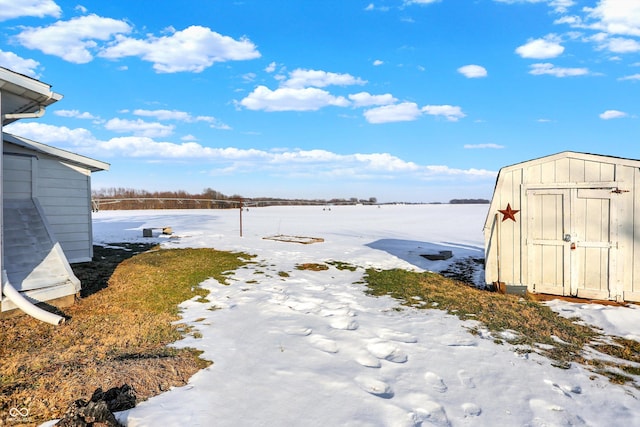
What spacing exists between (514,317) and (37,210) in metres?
10.7

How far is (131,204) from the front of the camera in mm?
46875

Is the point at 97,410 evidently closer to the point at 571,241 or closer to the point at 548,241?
the point at 548,241

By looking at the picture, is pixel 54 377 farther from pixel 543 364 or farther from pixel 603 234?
pixel 603 234

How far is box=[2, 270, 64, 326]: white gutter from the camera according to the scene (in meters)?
5.73

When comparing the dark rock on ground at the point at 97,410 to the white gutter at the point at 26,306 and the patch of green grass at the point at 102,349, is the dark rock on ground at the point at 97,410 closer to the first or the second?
the patch of green grass at the point at 102,349

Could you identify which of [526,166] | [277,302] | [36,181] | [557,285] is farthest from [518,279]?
[36,181]

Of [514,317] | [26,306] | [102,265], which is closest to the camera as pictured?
[26,306]

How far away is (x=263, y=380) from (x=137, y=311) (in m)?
3.68

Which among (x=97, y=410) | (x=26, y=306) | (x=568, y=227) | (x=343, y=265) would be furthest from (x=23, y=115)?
(x=568, y=227)

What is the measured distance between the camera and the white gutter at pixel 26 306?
573 cm

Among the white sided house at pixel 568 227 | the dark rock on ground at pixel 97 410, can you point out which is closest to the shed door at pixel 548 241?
the white sided house at pixel 568 227

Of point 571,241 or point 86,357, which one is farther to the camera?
point 571,241

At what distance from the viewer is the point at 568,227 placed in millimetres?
7773

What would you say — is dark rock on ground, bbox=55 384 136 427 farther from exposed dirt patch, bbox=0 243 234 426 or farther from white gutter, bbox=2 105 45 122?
white gutter, bbox=2 105 45 122
